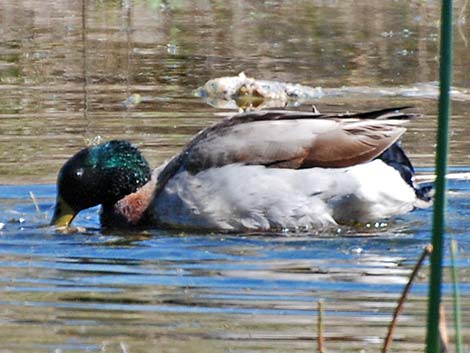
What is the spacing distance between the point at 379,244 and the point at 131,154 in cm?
179

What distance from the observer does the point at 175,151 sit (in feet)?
31.4

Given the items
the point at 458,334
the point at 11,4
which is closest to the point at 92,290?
the point at 458,334

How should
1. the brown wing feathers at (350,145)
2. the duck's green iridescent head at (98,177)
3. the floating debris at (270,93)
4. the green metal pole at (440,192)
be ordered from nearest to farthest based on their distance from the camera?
1. the green metal pole at (440,192)
2. the brown wing feathers at (350,145)
3. the duck's green iridescent head at (98,177)
4. the floating debris at (270,93)

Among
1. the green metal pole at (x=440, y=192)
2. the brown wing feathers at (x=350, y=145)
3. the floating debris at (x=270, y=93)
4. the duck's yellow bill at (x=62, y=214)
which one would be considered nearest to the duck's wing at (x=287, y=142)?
the brown wing feathers at (x=350, y=145)

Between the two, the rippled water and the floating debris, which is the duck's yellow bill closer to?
the rippled water

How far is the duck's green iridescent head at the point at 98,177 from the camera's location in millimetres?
8008

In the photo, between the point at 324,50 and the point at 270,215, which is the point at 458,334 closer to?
the point at 270,215

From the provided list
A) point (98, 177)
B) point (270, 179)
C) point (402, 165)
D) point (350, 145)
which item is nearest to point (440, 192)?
point (270, 179)

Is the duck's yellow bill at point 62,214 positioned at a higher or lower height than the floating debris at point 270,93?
lower

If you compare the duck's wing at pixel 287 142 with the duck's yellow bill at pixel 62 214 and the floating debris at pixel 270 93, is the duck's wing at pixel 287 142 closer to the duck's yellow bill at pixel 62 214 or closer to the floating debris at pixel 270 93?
the duck's yellow bill at pixel 62 214

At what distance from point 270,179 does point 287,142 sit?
0.84 ft

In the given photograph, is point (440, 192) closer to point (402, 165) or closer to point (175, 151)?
point (402, 165)

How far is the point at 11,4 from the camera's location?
16516mm

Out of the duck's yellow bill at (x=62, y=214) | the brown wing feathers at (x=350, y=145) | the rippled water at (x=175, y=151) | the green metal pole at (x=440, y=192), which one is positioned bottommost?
the duck's yellow bill at (x=62, y=214)
